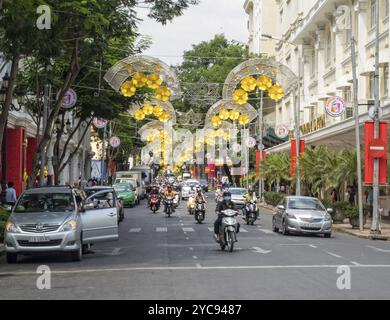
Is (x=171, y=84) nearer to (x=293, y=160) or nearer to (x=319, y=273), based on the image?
(x=293, y=160)

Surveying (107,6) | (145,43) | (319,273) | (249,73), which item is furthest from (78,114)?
(319,273)

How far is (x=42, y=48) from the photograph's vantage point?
72.9 feet

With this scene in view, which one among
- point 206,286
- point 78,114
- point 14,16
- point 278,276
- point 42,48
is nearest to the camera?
point 206,286

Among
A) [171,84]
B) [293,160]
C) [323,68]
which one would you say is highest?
[323,68]

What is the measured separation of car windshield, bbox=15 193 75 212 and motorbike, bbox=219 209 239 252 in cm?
452

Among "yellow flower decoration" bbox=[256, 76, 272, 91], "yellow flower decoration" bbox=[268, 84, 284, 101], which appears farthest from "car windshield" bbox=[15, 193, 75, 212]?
"yellow flower decoration" bbox=[268, 84, 284, 101]

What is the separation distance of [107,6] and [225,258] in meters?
8.32

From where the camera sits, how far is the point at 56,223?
20.0 meters

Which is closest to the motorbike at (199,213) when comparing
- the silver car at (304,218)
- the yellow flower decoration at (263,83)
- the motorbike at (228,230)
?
the yellow flower decoration at (263,83)

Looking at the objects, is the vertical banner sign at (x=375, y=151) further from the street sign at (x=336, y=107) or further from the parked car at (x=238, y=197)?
the parked car at (x=238, y=197)

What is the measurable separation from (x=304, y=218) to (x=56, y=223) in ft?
41.8

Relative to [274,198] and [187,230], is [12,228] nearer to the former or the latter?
[187,230]

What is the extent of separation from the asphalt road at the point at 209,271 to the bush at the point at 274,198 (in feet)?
90.4

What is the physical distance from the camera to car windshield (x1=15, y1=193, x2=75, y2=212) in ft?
69.1
